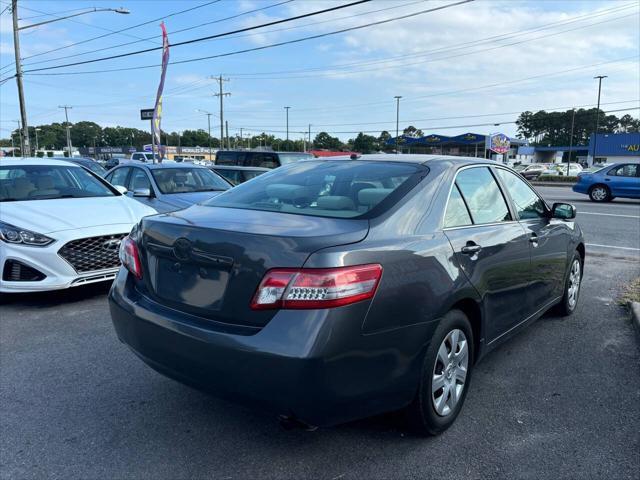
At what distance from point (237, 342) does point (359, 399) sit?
627 mm

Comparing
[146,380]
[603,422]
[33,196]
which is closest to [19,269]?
[33,196]

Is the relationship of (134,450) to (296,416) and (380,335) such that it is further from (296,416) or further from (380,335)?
(380,335)

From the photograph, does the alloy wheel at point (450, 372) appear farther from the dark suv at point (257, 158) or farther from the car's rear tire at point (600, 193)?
the car's rear tire at point (600, 193)

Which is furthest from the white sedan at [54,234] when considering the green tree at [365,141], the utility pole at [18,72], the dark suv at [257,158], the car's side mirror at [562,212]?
the green tree at [365,141]

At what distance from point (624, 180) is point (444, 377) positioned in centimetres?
1869

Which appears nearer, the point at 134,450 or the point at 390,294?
the point at 390,294

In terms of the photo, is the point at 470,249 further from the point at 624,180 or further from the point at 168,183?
the point at 624,180

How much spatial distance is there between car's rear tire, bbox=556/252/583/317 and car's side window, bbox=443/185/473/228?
2133 mm

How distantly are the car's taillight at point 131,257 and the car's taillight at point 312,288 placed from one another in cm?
100

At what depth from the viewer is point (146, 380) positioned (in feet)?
11.8

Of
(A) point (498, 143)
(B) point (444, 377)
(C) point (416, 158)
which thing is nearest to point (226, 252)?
(B) point (444, 377)

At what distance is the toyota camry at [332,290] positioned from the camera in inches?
88.3

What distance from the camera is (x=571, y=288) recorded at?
5.09 m

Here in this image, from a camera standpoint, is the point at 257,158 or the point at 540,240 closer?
the point at 540,240
